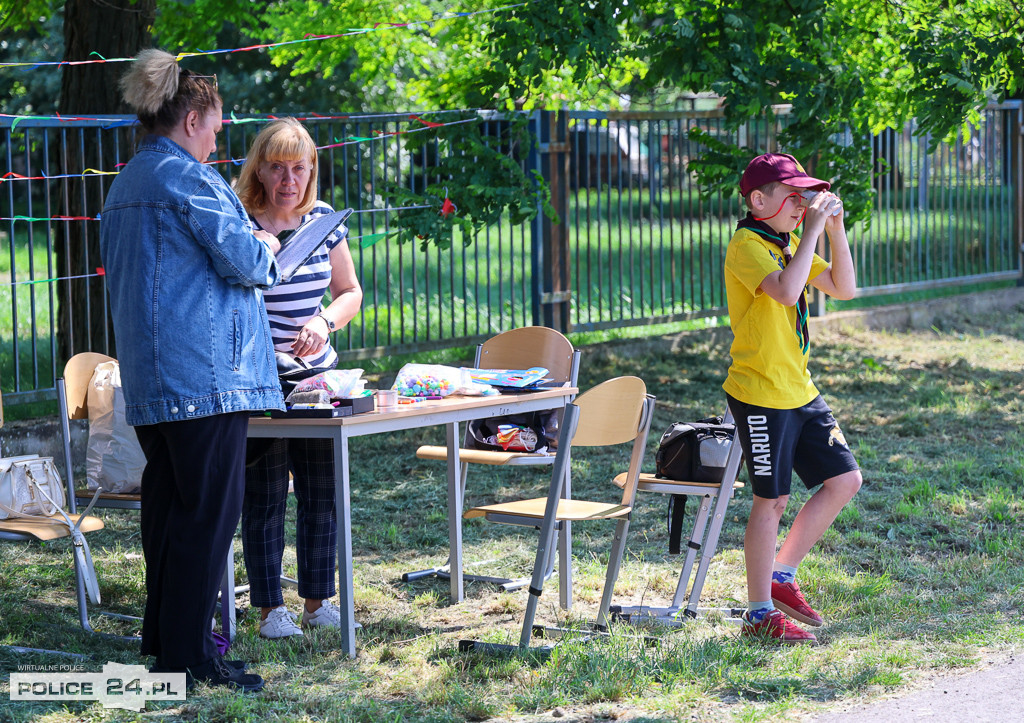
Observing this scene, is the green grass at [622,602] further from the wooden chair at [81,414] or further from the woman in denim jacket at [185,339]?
the woman in denim jacket at [185,339]

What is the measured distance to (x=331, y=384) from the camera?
13.6 feet

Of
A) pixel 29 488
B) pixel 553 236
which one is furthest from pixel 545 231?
A: pixel 29 488

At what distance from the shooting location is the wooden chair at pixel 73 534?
4102mm

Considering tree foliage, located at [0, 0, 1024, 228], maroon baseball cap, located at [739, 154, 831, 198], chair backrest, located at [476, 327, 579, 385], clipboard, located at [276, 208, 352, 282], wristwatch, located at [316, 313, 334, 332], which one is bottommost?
chair backrest, located at [476, 327, 579, 385]

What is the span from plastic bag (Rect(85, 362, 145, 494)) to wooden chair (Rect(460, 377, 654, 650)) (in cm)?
138

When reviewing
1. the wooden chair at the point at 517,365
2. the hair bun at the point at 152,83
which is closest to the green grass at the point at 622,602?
the wooden chair at the point at 517,365

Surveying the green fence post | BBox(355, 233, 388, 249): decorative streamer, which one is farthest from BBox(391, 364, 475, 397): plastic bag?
the green fence post

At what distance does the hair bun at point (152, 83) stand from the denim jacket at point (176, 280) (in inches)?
4.2

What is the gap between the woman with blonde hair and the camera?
4391mm

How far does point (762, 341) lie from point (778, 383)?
0.16 metres

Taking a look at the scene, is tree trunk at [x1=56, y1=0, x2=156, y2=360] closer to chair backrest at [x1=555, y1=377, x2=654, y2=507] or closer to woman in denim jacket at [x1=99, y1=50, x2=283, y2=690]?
woman in denim jacket at [x1=99, y1=50, x2=283, y2=690]

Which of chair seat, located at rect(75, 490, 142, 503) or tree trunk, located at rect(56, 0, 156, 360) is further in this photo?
tree trunk, located at rect(56, 0, 156, 360)

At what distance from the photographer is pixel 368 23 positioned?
9.75 m

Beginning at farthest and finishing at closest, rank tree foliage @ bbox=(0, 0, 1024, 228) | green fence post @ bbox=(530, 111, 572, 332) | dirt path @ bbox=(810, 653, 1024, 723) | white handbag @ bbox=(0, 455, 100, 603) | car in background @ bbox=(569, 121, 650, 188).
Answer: car in background @ bbox=(569, 121, 650, 188) → green fence post @ bbox=(530, 111, 572, 332) → tree foliage @ bbox=(0, 0, 1024, 228) → white handbag @ bbox=(0, 455, 100, 603) → dirt path @ bbox=(810, 653, 1024, 723)
